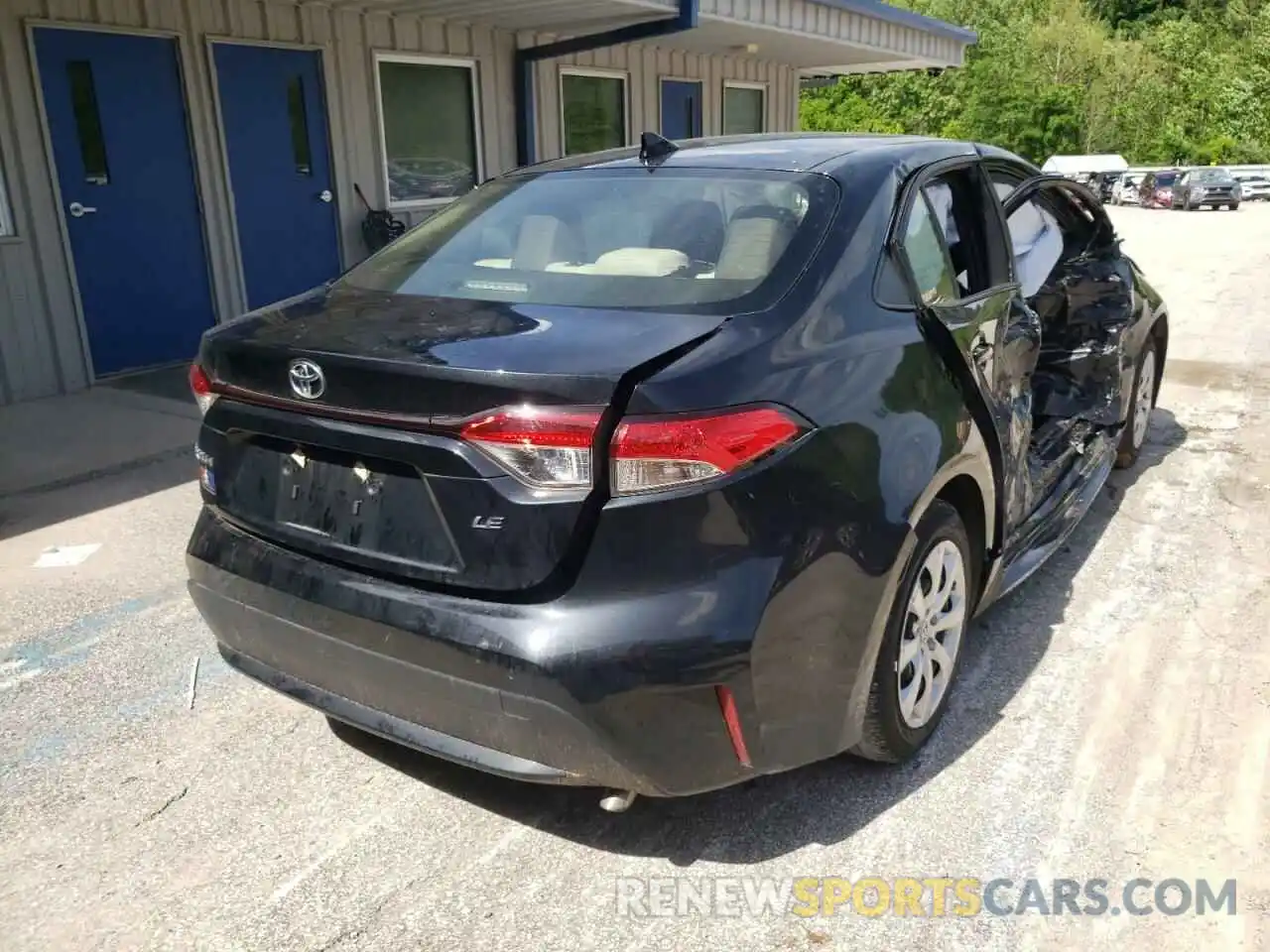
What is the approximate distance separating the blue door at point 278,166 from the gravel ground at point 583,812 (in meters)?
5.06

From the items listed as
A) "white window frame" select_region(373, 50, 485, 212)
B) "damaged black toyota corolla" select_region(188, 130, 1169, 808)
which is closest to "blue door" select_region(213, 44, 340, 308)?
"white window frame" select_region(373, 50, 485, 212)

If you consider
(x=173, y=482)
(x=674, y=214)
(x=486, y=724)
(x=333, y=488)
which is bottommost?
(x=173, y=482)

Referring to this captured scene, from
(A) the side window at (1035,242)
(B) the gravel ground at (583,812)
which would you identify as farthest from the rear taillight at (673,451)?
(A) the side window at (1035,242)

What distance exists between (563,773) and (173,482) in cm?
399

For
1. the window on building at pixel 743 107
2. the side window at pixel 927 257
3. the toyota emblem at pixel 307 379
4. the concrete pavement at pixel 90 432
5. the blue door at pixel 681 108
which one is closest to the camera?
the toyota emblem at pixel 307 379

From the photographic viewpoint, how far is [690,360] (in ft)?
7.33

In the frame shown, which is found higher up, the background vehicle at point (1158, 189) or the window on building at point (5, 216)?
the window on building at point (5, 216)

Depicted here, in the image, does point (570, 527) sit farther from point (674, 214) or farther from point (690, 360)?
point (674, 214)

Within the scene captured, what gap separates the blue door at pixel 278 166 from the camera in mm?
8172

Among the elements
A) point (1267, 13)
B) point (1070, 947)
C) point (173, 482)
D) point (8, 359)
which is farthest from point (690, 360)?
point (1267, 13)

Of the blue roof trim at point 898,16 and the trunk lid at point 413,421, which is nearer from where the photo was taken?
the trunk lid at point 413,421

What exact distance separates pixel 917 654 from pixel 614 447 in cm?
121

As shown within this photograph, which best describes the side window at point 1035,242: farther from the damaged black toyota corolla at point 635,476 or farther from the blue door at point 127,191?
the blue door at point 127,191

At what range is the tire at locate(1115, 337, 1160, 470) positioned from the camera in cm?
530
